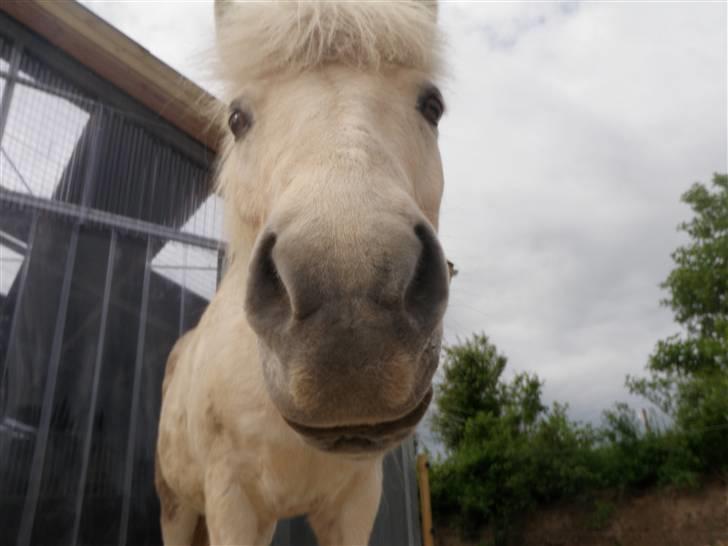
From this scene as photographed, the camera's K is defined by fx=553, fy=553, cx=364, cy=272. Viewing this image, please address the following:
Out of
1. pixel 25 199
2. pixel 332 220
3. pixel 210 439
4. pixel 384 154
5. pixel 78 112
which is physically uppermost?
pixel 78 112

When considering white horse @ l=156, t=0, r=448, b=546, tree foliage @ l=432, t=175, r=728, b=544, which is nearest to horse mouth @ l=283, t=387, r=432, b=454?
white horse @ l=156, t=0, r=448, b=546

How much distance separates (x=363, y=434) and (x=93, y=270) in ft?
10.2

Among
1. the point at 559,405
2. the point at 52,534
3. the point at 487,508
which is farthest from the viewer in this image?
the point at 559,405

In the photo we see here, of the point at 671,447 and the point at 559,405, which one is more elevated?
the point at 559,405

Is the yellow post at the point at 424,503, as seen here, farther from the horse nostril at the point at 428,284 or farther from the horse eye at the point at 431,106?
the horse nostril at the point at 428,284

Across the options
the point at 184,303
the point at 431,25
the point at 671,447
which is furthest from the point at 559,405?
the point at 431,25

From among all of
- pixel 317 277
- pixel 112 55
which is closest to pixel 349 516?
pixel 317 277

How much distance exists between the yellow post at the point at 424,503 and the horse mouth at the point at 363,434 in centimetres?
360

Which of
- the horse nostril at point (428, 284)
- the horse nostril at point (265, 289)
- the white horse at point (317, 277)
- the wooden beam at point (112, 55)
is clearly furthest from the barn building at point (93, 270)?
the horse nostril at point (428, 284)

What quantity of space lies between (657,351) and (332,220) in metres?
11.5

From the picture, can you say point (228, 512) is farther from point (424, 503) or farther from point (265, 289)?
point (424, 503)

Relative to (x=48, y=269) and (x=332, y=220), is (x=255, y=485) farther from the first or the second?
(x=48, y=269)

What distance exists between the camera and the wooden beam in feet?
12.7

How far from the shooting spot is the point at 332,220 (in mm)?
926
